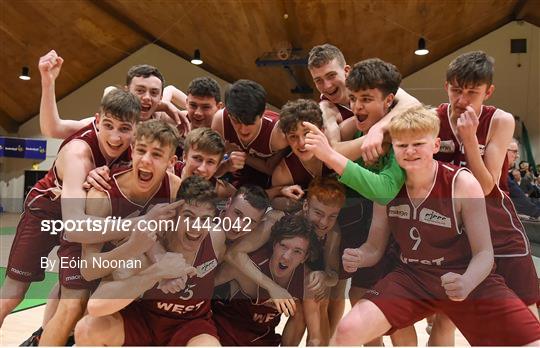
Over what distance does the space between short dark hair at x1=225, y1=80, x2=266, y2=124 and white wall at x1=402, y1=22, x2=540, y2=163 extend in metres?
11.3

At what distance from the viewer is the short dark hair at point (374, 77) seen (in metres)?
2.31

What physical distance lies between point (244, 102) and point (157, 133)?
0.62 m

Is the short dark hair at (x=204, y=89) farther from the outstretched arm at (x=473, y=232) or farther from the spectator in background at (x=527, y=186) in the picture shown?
the spectator in background at (x=527, y=186)

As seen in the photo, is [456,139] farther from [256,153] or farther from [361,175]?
[256,153]

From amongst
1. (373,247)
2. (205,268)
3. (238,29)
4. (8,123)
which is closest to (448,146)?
(373,247)

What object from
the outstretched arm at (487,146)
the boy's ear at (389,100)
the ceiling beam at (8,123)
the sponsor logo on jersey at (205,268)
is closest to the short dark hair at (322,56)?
the boy's ear at (389,100)

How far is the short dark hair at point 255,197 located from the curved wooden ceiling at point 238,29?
24.0 feet

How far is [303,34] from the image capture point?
400 inches

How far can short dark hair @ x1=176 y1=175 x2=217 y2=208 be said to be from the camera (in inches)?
85.7

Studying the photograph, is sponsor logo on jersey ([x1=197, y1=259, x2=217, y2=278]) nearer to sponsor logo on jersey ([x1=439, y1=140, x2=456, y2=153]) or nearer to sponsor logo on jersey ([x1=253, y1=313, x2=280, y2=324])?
sponsor logo on jersey ([x1=253, y1=313, x2=280, y2=324])

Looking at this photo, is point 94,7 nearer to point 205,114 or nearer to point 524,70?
point 205,114

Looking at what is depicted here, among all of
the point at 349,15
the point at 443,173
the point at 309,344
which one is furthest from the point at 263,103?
the point at 349,15

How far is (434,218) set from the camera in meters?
2.08

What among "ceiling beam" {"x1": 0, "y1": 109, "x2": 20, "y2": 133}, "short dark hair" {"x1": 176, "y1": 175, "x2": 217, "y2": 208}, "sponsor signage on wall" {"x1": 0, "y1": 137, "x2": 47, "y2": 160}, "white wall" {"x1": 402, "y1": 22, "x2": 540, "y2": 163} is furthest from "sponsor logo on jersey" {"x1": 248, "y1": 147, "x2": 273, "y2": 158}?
"ceiling beam" {"x1": 0, "y1": 109, "x2": 20, "y2": 133}
